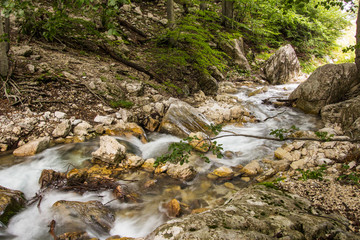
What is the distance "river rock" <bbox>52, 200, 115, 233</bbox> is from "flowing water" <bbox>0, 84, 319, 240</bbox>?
0.08m

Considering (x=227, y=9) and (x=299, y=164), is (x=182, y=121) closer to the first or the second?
(x=299, y=164)

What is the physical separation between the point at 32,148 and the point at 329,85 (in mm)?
8645

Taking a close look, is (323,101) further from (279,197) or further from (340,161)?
(279,197)

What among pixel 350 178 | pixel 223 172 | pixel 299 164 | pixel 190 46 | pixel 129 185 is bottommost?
pixel 129 185

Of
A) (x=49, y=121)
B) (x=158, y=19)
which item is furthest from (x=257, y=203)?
(x=158, y=19)

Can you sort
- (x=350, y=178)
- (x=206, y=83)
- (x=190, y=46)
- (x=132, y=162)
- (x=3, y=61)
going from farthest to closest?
(x=206, y=83) < (x=190, y=46) < (x=3, y=61) < (x=132, y=162) < (x=350, y=178)

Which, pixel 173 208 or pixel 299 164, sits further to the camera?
pixel 299 164

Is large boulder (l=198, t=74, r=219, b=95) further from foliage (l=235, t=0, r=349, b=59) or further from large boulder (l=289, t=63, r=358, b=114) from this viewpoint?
foliage (l=235, t=0, r=349, b=59)

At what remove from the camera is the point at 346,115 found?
5391 millimetres

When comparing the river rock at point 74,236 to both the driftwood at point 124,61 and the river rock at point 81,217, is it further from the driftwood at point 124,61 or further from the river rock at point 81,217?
the driftwood at point 124,61

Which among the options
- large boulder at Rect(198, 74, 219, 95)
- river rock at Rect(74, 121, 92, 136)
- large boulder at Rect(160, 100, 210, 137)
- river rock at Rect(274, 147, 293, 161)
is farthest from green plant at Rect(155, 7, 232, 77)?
river rock at Rect(274, 147, 293, 161)

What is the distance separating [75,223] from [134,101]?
13.7 feet

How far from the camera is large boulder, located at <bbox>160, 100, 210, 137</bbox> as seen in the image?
5.61m

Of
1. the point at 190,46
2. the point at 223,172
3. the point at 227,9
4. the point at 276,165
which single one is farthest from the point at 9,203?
the point at 227,9
